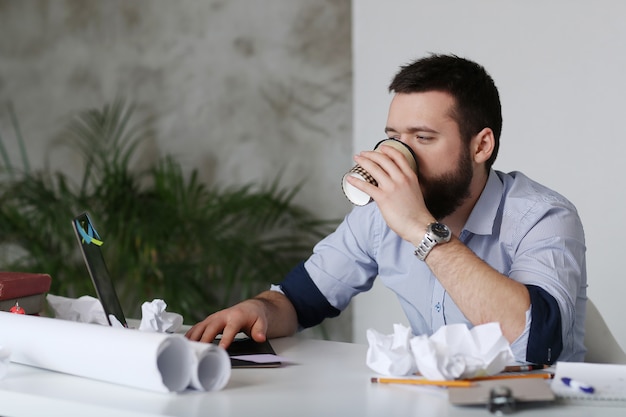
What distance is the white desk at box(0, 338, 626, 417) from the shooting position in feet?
3.93

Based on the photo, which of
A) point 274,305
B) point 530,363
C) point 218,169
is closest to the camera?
point 530,363

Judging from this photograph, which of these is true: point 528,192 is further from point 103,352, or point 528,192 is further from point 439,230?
point 103,352

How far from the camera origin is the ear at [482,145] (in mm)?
2029

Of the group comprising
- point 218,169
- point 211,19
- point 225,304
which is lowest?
point 225,304

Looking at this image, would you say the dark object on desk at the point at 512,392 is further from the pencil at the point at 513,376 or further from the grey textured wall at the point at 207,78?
the grey textured wall at the point at 207,78

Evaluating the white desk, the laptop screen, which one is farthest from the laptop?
the white desk

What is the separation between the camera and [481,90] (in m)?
2.03

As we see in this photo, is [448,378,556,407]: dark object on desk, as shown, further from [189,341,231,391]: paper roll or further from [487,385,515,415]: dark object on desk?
[189,341,231,391]: paper roll

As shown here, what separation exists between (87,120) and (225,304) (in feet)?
3.87

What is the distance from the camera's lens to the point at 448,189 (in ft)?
6.40

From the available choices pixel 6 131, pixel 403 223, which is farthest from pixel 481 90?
pixel 6 131

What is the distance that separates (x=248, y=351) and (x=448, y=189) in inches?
24.8

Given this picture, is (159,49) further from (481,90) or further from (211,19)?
(481,90)

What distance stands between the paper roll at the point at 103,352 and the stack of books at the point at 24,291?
0.23 m
